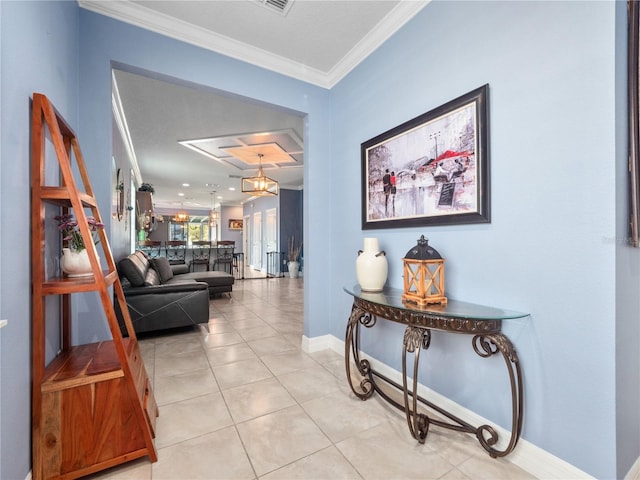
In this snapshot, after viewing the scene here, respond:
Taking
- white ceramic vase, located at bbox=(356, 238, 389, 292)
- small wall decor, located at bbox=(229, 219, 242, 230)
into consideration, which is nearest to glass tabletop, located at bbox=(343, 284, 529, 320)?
white ceramic vase, located at bbox=(356, 238, 389, 292)

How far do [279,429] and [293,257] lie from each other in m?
7.08

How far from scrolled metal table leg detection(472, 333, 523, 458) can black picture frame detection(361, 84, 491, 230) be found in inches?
25.5

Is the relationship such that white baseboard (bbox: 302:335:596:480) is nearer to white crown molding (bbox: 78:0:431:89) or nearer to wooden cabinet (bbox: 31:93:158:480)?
wooden cabinet (bbox: 31:93:158:480)

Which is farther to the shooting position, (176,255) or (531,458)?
(176,255)

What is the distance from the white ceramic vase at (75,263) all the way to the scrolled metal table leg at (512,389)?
7.05 feet

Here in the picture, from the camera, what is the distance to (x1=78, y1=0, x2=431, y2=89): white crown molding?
Answer: 2045 mm

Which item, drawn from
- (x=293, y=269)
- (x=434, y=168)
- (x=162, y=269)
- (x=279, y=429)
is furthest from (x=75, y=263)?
(x=293, y=269)

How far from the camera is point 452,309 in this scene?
A: 4.84 feet

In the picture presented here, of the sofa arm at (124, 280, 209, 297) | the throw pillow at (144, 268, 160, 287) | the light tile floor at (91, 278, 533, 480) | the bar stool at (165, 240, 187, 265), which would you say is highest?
the bar stool at (165, 240, 187, 265)

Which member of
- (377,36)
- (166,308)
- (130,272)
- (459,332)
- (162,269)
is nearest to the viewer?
(459,332)

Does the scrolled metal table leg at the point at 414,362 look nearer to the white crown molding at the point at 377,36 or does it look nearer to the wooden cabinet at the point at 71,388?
the wooden cabinet at the point at 71,388

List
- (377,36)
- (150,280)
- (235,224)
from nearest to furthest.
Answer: (377,36) → (150,280) → (235,224)

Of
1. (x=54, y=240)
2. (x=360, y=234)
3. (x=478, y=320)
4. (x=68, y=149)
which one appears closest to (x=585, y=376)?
(x=478, y=320)

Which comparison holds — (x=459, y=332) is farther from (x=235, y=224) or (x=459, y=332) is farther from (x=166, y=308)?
(x=235, y=224)
